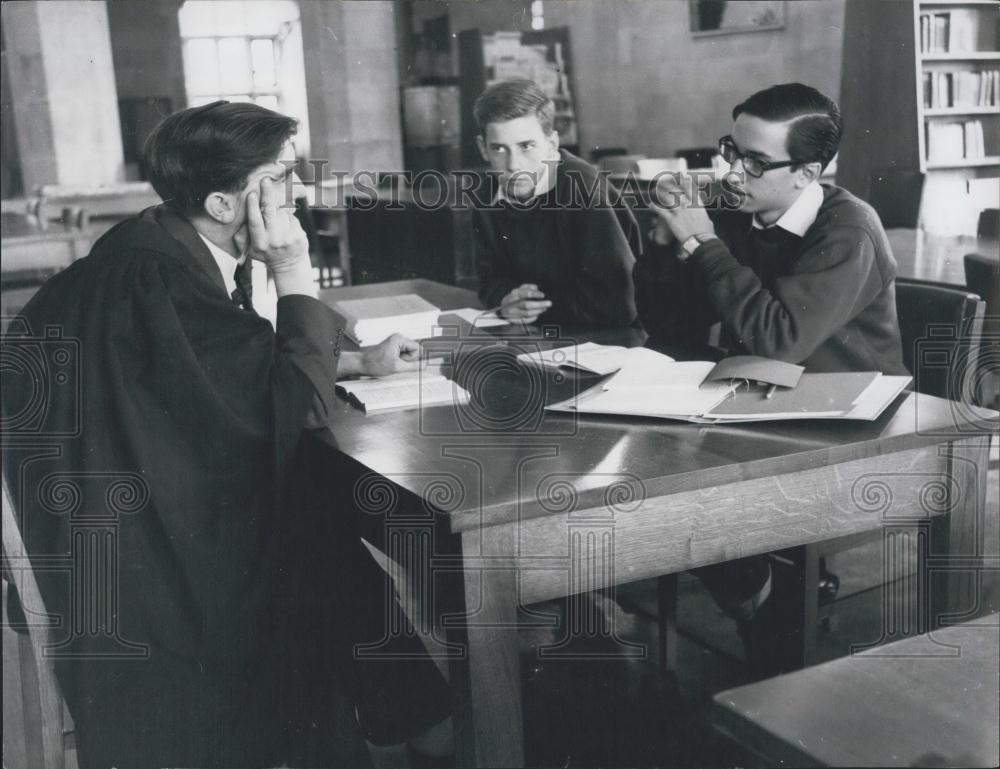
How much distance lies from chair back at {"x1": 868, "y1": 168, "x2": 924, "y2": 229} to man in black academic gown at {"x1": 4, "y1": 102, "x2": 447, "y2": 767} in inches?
178

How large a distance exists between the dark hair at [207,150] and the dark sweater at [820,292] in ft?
2.79

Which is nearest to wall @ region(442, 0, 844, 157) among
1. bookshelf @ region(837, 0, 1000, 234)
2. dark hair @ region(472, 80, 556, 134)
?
bookshelf @ region(837, 0, 1000, 234)

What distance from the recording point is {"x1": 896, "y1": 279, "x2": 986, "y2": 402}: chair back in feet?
6.52

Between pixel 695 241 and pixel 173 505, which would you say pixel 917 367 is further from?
pixel 173 505

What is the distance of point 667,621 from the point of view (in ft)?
7.09

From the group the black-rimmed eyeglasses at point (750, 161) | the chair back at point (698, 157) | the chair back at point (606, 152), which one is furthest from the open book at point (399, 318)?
the chair back at point (606, 152)

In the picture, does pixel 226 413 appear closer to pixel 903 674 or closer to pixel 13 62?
pixel 903 674

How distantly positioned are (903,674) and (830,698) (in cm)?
8

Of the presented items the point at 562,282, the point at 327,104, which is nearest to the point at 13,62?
the point at 327,104

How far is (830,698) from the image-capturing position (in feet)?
2.69

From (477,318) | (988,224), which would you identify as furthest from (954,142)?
(477,318)

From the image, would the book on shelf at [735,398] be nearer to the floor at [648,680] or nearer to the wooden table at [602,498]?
the wooden table at [602,498]

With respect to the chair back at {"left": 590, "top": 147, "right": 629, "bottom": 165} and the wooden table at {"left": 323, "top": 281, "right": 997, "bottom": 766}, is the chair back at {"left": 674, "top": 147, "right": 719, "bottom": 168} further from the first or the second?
the wooden table at {"left": 323, "top": 281, "right": 997, "bottom": 766}

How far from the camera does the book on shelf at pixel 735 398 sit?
1398 millimetres
